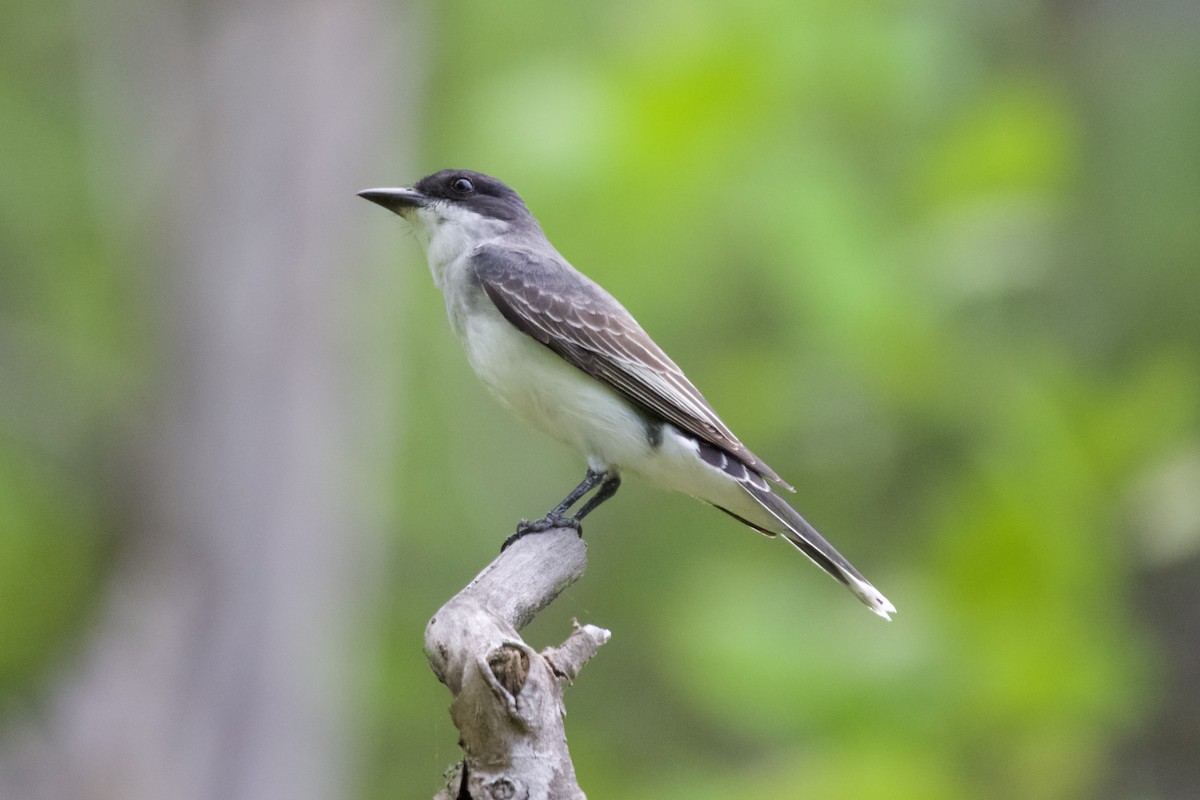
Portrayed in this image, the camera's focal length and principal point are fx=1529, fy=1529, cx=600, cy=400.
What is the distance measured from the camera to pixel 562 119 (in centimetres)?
638

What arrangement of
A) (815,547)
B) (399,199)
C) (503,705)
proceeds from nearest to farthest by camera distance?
(503,705), (815,547), (399,199)

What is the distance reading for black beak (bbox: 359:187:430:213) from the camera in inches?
212

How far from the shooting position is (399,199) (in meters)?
5.49

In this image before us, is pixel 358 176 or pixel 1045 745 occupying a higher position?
pixel 358 176

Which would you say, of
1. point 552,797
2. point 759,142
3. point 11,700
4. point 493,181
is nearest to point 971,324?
point 759,142

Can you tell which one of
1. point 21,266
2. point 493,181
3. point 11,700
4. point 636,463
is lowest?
point 11,700

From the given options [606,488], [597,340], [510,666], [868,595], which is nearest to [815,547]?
[868,595]

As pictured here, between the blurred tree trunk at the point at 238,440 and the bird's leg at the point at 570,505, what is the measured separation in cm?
219

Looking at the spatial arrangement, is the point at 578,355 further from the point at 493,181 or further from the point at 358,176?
the point at 358,176

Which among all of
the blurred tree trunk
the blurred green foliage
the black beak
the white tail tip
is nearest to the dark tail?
the white tail tip

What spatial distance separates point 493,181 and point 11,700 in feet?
12.8

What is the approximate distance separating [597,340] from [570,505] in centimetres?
56

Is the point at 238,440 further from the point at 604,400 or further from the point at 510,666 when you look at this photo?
the point at 510,666

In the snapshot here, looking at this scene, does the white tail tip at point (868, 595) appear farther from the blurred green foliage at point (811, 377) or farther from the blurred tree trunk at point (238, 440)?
the blurred tree trunk at point (238, 440)
